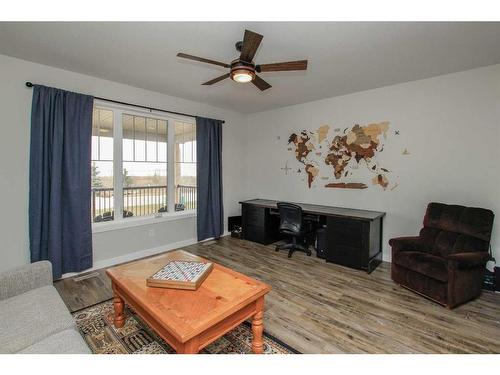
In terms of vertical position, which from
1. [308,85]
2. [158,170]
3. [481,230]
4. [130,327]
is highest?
[308,85]

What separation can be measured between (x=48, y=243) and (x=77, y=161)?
1.00m

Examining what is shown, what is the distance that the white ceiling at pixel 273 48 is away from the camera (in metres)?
2.07

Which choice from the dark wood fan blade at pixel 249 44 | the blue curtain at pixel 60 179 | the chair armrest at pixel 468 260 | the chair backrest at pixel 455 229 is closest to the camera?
the dark wood fan blade at pixel 249 44

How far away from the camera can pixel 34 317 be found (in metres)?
1.49

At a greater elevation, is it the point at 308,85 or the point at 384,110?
the point at 308,85

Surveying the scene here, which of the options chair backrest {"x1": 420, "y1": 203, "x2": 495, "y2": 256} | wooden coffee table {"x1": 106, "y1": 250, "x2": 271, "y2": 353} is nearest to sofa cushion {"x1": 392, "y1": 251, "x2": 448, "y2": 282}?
chair backrest {"x1": 420, "y1": 203, "x2": 495, "y2": 256}

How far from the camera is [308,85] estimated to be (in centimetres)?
347

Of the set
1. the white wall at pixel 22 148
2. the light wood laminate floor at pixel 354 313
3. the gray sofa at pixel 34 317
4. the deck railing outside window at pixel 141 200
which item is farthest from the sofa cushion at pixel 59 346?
the deck railing outside window at pixel 141 200

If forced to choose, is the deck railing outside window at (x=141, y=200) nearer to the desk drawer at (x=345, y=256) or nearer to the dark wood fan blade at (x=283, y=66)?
the desk drawer at (x=345, y=256)

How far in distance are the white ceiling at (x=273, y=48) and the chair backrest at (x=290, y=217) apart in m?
1.76

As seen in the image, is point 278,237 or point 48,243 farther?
point 278,237

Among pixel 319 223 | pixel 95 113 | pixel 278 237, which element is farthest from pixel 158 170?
pixel 319 223
